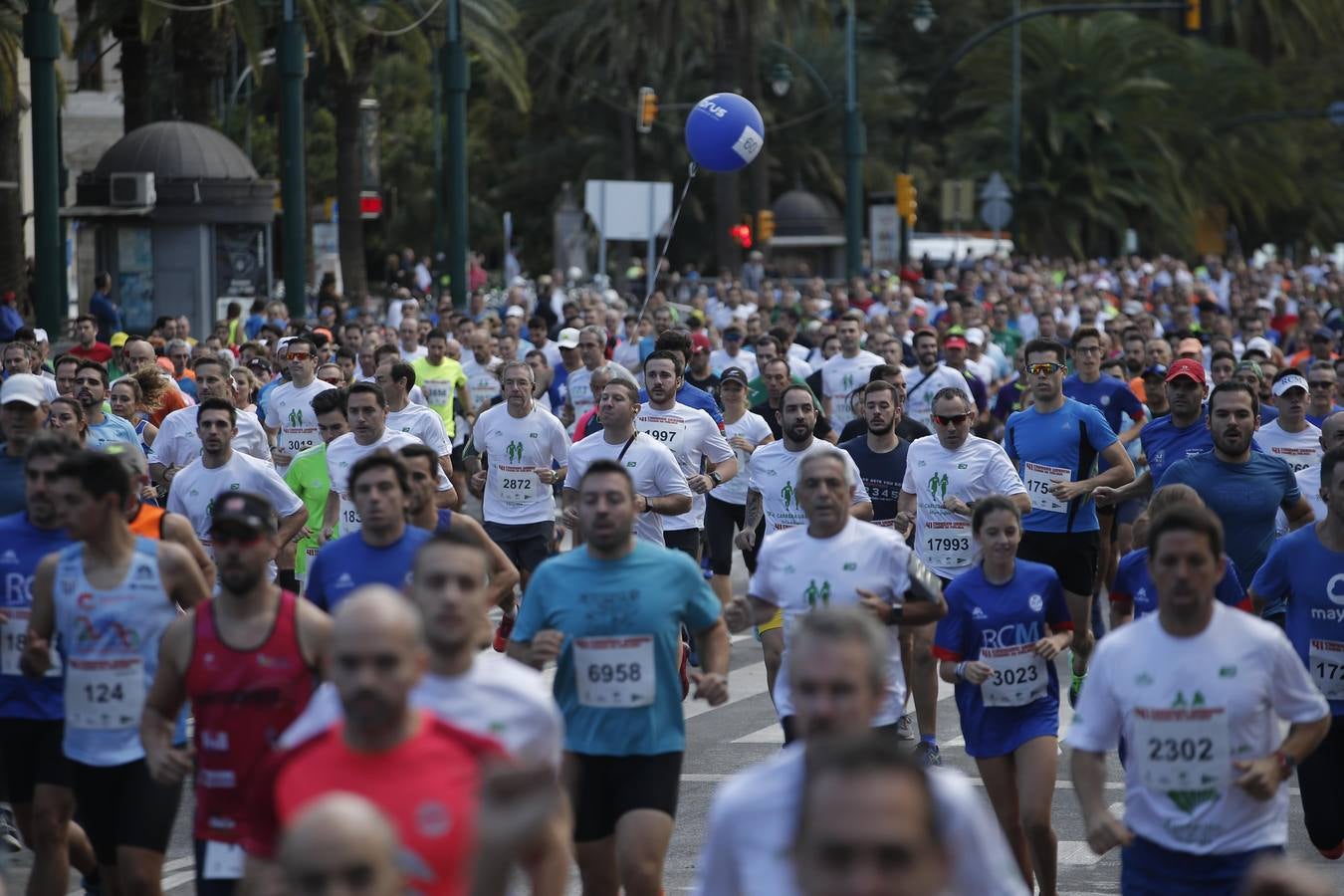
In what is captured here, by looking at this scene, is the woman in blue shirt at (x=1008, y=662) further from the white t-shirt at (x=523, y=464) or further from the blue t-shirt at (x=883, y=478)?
the white t-shirt at (x=523, y=464)

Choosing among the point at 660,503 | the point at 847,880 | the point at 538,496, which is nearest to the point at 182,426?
the point at 538,496

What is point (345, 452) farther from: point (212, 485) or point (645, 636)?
point (645, 636)

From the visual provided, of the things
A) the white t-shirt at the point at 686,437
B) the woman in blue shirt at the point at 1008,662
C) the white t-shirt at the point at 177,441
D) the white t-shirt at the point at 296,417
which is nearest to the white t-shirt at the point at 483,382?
the white t-shirt at the point at 296,417

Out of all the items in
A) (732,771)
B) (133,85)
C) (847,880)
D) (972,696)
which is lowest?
(732,771)

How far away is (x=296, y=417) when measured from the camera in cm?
1438

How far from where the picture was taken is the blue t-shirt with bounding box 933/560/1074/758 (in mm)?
7938

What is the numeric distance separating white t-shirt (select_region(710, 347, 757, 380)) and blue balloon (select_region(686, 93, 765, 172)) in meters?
1.74

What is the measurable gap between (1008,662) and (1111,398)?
648 centimetres

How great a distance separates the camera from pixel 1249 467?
1005cm

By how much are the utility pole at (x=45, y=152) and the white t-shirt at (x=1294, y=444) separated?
39.7 feet

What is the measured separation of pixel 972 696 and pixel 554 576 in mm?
1800

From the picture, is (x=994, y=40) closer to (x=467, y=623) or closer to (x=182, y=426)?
(x=182, y=426)

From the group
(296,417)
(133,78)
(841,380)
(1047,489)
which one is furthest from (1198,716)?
(133,78)

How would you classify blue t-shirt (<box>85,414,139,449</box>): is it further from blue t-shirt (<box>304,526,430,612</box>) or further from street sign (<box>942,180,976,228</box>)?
street sign (<box>942,180,976,228</box>)
